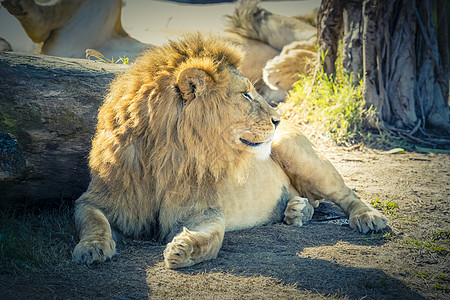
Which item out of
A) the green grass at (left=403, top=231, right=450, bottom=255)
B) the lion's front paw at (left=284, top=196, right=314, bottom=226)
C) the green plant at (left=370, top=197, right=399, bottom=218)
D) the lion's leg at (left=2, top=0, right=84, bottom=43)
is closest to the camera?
the green grass at (left=403, top=231, right=450, bottom=255)

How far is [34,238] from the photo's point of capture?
259cm

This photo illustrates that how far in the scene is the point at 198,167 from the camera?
2559 millimetres

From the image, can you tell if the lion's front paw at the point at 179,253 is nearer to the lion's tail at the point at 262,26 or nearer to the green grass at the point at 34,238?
the green grass at the point at 34,238

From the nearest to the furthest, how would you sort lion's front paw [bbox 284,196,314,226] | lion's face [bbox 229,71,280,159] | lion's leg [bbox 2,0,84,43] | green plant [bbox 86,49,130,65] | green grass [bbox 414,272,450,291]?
green grass [bbox 414,272,450,291] → lion's face [bbox 229,71,280,159] → lion's front paw [bbox 284,196,314,226] → green plant [bbox 86,49,130,65] → lion's leg [bbox 2,0,84,43]

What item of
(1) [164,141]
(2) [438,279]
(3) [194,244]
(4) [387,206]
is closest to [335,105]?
(4) [387,206]

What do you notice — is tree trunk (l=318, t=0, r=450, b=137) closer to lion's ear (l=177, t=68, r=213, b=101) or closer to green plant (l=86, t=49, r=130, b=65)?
green plant (l=86, t=49, r=130, b=65)

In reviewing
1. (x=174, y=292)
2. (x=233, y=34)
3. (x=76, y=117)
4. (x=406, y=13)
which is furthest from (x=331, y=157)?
(x=233, y=34)

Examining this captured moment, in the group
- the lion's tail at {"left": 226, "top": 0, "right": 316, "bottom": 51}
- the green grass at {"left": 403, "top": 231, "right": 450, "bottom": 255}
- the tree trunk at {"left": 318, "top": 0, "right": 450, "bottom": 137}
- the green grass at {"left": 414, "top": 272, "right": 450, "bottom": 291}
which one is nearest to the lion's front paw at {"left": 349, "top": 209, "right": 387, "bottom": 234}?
the green grass at {"left": 403, "top": 231, "right": 450, "bottom": 255}

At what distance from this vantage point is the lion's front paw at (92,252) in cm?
228

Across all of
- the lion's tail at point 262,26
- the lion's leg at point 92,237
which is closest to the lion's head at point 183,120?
the lion's leg at point 92,237

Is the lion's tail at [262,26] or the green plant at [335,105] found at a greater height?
the lion's tail at [262,26]

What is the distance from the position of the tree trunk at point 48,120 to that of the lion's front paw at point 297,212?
1.63 m

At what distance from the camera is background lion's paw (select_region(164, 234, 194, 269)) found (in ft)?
7.41

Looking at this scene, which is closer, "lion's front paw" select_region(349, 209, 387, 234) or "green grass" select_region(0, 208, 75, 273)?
"green grass" select_region(0, 208, 75, 273)
